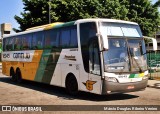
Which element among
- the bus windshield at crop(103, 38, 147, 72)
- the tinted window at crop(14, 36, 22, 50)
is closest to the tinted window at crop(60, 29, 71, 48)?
the bus windshield at crop(103, 38, 147, 72)

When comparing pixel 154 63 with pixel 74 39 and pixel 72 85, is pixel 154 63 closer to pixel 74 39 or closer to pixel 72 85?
pixel 72 85

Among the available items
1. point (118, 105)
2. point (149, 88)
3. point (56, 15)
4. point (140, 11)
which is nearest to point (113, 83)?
point (118, 105)

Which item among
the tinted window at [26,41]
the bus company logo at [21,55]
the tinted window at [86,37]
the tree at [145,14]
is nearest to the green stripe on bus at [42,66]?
the bus company logo at [21,55]

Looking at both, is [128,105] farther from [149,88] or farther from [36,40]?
[36,40]

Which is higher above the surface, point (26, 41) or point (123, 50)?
point (26, 41)

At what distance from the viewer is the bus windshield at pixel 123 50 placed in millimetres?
12859

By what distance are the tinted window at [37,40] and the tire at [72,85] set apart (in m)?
3.29

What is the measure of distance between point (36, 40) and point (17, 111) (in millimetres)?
7531

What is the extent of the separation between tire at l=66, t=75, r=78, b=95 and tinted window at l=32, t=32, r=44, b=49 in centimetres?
329

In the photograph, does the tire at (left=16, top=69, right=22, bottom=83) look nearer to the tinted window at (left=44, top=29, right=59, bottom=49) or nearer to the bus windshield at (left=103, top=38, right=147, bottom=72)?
the tinted window at (left=44, top=29, right=59, bottom=49)

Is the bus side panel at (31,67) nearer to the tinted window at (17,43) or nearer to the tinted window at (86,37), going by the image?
the tinted window at (17,43)

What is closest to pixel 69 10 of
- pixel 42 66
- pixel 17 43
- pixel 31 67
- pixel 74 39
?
pixel 17 43

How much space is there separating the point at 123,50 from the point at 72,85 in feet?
9.63

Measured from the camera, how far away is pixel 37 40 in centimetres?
1802
